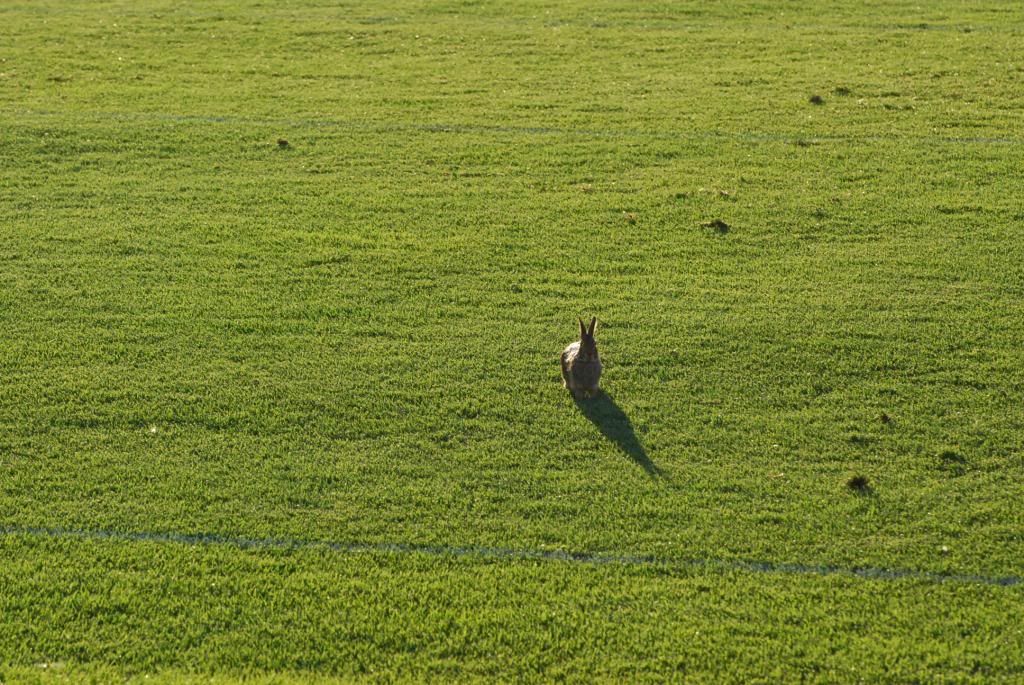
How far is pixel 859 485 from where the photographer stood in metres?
6.46

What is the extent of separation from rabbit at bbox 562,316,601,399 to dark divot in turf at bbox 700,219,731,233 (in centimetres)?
295

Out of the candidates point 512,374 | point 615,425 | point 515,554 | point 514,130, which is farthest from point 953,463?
point 514,130

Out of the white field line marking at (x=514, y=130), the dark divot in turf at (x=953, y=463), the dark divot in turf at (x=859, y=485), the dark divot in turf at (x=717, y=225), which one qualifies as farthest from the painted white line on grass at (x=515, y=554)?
the white field line marking at (x=514, y=130)

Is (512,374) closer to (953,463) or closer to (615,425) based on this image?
(615,425)

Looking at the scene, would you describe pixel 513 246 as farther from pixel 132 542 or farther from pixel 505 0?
pixel 505 0

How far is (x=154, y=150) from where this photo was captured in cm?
1176

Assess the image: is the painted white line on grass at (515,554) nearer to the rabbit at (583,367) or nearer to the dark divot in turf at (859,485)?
the dark divot in turf at (859,485)

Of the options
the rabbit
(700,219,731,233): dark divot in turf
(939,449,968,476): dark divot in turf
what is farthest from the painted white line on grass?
(700,219,731,233): dark divot in turf

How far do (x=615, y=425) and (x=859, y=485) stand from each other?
1429mm

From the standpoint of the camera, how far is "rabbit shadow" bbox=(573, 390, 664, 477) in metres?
6.77

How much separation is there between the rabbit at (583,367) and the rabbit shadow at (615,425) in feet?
0.23

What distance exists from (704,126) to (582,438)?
6.19 m

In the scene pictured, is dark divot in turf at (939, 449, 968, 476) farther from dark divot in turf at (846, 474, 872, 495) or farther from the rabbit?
the rabbit

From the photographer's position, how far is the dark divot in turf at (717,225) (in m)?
9.94
